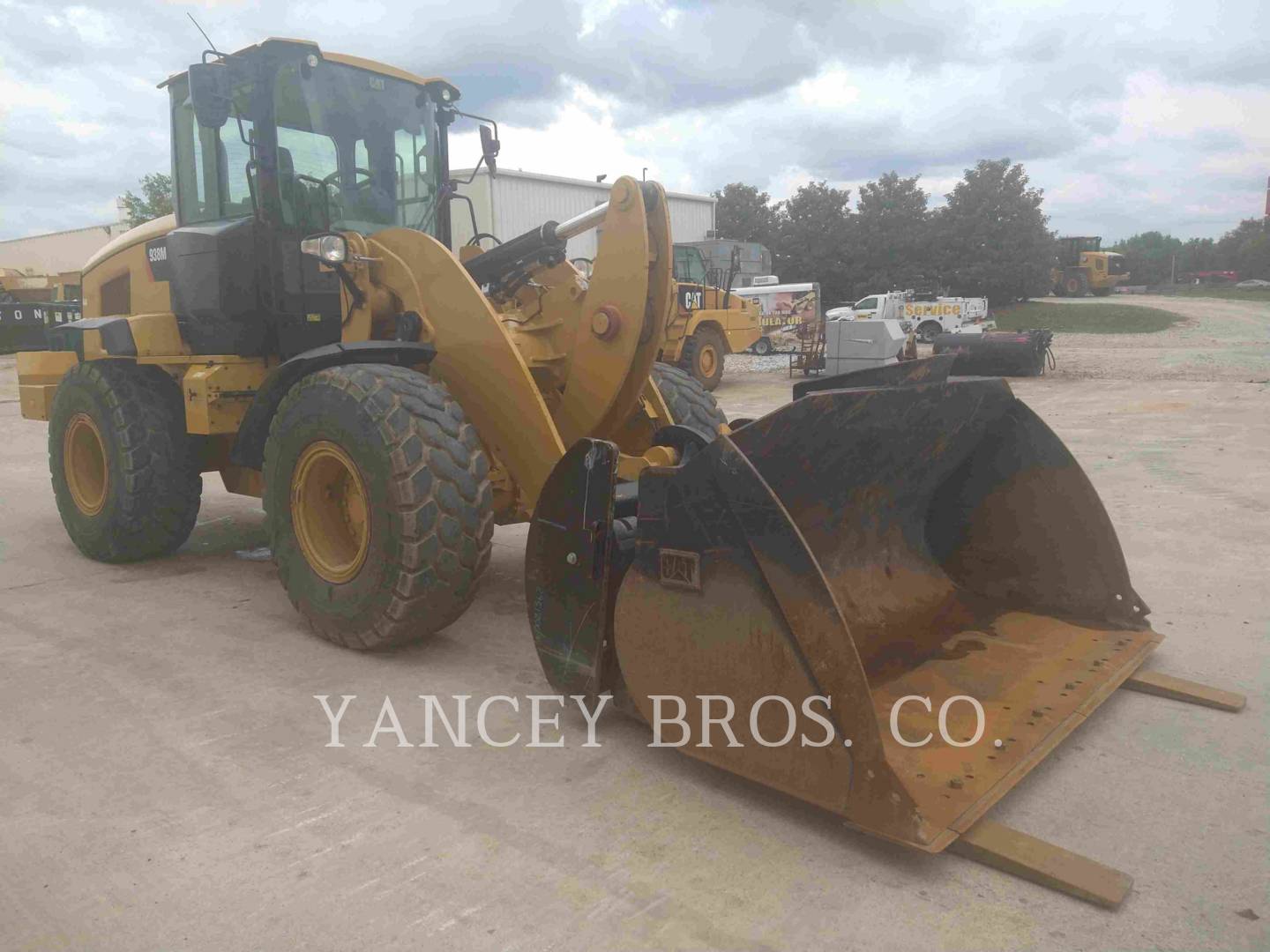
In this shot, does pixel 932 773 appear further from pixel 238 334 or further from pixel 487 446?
pixel 238 334

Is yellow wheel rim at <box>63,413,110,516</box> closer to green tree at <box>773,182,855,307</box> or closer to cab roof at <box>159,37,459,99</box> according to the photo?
cab roof at <box>159,37,459,99</box>

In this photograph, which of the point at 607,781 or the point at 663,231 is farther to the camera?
the point at 663,231

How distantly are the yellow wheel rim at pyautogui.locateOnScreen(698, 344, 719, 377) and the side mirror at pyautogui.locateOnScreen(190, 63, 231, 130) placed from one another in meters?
13.4

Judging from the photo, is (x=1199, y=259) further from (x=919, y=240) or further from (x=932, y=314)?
(x=932, y=314)

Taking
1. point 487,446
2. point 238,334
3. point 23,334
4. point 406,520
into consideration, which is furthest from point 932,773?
point 23,334

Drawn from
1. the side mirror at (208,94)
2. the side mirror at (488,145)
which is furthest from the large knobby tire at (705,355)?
the side mirror at (208,94)

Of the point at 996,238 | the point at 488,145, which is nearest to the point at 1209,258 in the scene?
the point at 996,238

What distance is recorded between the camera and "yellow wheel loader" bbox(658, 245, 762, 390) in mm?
17344

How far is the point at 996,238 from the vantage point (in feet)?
133

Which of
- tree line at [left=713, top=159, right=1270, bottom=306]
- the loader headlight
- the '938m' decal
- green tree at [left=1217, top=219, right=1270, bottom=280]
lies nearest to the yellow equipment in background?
tree line at [left=713, top=159, right=1270, bottom=306]

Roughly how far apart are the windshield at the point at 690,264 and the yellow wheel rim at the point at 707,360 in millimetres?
1905

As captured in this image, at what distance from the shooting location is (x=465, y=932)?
2275mm

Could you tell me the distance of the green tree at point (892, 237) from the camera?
4212 cm

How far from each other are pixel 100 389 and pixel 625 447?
3.11 meters
